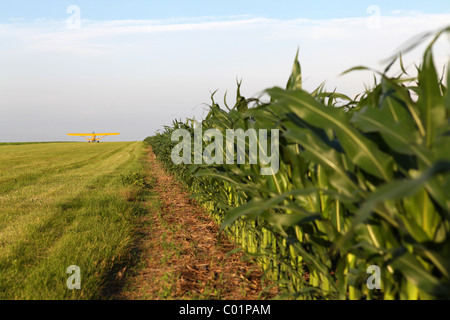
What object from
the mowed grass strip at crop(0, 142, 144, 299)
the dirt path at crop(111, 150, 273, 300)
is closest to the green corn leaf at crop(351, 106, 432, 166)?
the dirt path at crop(111, 150, 273, 300)

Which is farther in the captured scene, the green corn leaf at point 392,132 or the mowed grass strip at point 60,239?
the mowed grass strip at point 60,239

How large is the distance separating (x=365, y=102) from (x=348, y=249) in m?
0.87

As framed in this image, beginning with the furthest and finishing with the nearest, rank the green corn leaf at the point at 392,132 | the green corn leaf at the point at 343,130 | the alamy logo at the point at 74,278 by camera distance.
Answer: the alamy logo at the point at 74,278, the green corn leaf at the point at 343,130, the green corn leaf at the point at 392,132

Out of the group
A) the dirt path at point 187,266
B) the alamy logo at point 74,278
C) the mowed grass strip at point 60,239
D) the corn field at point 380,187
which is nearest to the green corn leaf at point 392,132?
the corn field at point 380,187

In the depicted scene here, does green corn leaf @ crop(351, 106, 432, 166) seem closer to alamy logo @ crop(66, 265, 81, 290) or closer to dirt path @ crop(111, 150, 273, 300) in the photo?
dirt path @ crop(111, 150, 273, 300)

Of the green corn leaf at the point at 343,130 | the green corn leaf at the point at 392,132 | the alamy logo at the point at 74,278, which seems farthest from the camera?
the alamy logo at the point at 74,278

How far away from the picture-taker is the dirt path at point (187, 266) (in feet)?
8.93

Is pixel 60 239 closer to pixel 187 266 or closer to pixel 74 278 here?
pixel 74 278

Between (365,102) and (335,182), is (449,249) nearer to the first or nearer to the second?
(335,182)

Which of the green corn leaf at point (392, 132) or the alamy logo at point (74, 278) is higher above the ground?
the green corn leaf at point (392, 132)

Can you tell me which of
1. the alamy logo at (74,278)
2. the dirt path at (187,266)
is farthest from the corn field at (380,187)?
the alamy logo at (74,278)

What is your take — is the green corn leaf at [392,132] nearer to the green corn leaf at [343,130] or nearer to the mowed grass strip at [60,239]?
the green corn leaf at [343,130]

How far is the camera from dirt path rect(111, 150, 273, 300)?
2.72 m

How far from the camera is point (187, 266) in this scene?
3.26m
